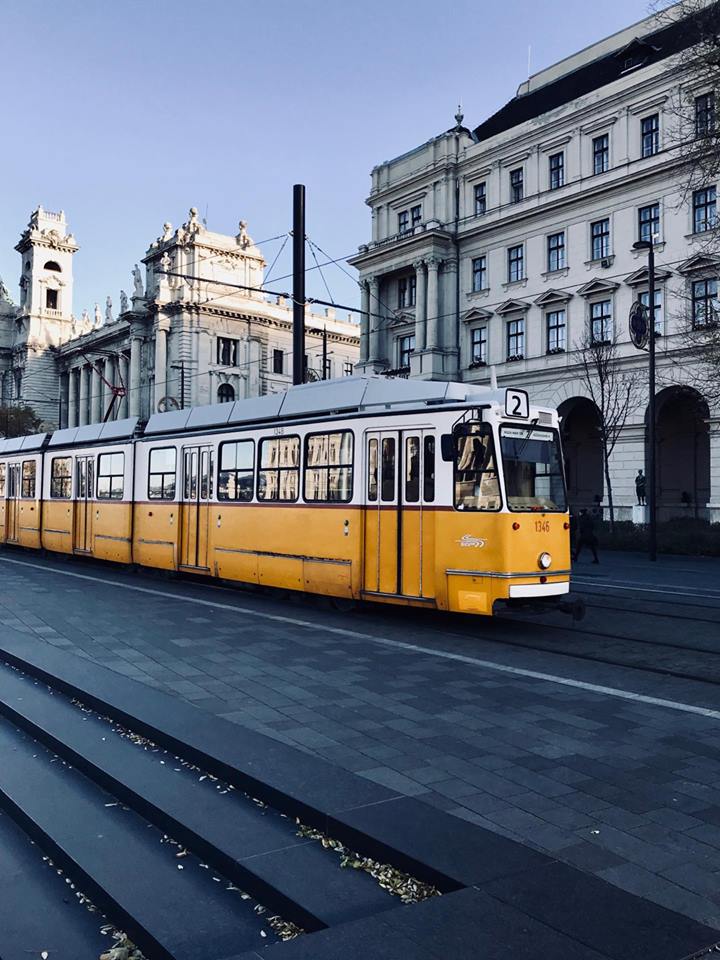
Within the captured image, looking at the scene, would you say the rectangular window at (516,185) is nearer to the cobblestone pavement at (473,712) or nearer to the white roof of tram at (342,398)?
the white roof of tram at (342,398)

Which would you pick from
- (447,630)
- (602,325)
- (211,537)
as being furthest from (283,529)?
(602,325)

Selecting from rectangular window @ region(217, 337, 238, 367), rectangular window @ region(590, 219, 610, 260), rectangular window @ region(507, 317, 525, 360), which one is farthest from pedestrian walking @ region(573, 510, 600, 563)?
rectangular window @ region(217, 337, 238, 367)

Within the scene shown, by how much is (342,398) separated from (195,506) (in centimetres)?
483

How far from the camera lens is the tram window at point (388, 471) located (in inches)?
471

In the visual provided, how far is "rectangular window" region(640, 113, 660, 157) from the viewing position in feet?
121

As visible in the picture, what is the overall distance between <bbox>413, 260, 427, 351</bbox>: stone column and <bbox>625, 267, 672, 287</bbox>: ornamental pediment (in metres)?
11.9

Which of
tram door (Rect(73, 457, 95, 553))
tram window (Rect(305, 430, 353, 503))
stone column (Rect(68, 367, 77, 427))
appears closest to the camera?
tram window (Rect(305, 430, 353, 503))

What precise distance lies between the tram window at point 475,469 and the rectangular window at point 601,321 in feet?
95.5

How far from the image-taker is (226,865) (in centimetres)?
417

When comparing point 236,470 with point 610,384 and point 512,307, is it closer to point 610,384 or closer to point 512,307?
point 610,384

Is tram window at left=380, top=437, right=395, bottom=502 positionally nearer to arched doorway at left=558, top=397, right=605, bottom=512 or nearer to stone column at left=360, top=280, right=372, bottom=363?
arched doorway at left=558, top=397, right=605, bottom=512

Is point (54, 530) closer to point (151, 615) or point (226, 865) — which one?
point (151, 615)

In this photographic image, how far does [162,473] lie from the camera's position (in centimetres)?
1736

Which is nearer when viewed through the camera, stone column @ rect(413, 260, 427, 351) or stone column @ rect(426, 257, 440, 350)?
stone column @ rect(426, 257, 440, 350)
